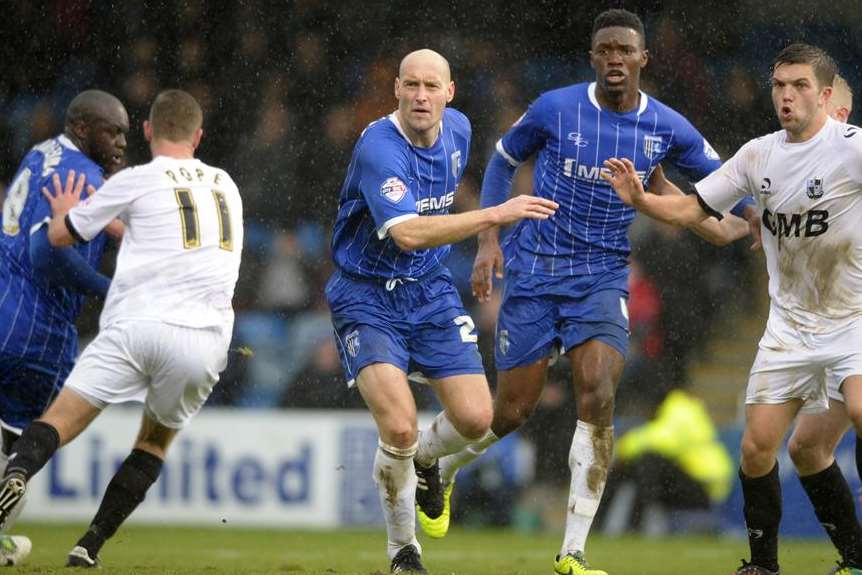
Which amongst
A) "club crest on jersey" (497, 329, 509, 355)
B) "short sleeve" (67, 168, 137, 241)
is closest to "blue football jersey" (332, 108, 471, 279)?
"club crest on jersey" (497, 329, 509, 355)

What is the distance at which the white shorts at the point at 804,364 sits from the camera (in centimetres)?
632

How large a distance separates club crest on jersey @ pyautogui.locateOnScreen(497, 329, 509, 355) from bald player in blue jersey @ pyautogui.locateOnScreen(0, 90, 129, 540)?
2.03 metres

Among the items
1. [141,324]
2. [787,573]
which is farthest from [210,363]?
[787,573]

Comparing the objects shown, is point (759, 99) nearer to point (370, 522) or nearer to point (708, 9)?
point (708, 9)

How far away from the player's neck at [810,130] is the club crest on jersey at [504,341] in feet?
5.97

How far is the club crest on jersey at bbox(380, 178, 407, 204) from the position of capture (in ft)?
21.2

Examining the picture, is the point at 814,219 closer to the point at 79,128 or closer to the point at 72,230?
the point at 72,230

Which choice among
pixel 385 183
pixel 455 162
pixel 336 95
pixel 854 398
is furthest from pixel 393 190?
pixel 336 95

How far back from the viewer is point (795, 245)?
6422mm

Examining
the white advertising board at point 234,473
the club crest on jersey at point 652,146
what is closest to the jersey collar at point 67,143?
Answer: the club crest on jersey at point 652,146

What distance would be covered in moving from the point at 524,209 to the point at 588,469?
1.39m

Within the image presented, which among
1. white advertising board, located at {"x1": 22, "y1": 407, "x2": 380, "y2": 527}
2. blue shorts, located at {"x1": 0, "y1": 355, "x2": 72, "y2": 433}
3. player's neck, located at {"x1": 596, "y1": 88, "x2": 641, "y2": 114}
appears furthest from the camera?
white advertising board, located at {"x1": 22, "y1": 407, "x2": 380, "y2": 527}

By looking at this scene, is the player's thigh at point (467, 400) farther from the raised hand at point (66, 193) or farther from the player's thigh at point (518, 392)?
the raised hand at point (66, 193)

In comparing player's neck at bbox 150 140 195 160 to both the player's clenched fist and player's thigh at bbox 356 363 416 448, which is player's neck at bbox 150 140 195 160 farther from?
the player's clenched fist
